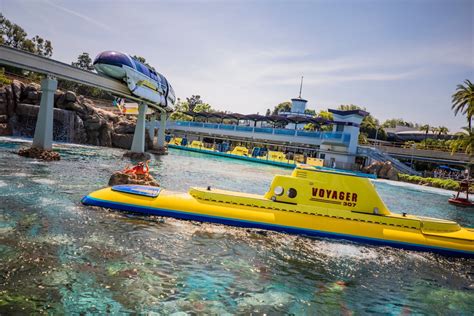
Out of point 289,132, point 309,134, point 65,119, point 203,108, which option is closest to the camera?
point 65,119

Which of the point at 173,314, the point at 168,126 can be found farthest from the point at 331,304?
the point at 168,126

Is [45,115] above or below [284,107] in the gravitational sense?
below

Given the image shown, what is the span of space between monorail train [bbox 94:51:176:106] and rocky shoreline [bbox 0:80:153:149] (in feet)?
47.0

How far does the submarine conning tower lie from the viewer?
1375 cm

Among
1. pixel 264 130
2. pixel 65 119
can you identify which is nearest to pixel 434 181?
pixel 264 130

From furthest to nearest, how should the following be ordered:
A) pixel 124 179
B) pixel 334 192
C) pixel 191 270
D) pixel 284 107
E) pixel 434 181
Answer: pixel 284 107 → pixel 434 181 → pixel 124 179 → pixel 334 192 → pixel 191 270

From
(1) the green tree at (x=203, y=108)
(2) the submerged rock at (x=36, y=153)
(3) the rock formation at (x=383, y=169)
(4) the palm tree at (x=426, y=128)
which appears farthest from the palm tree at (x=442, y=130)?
(2) the submerged rock at (x=36, y=153)

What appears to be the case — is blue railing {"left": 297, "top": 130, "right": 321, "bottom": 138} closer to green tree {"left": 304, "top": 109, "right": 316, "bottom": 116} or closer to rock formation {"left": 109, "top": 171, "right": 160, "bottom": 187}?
rock formation {"left": 109, "top": 171, "right": 160, "bottom": 187}

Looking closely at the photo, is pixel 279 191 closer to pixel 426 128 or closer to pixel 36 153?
pixel 36 153

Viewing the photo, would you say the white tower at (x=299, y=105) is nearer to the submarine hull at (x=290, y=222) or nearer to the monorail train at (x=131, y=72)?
the monorail train at (x=131, y=72)

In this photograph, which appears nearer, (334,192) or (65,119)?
(334,192)

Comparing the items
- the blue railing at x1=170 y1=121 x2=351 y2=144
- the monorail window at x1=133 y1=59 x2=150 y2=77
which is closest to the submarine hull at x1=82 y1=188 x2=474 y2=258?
the monorail window at x1=133 y1=59 x2=150 y2=77

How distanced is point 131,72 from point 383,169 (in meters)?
40.4

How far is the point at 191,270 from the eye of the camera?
29.6 ft
